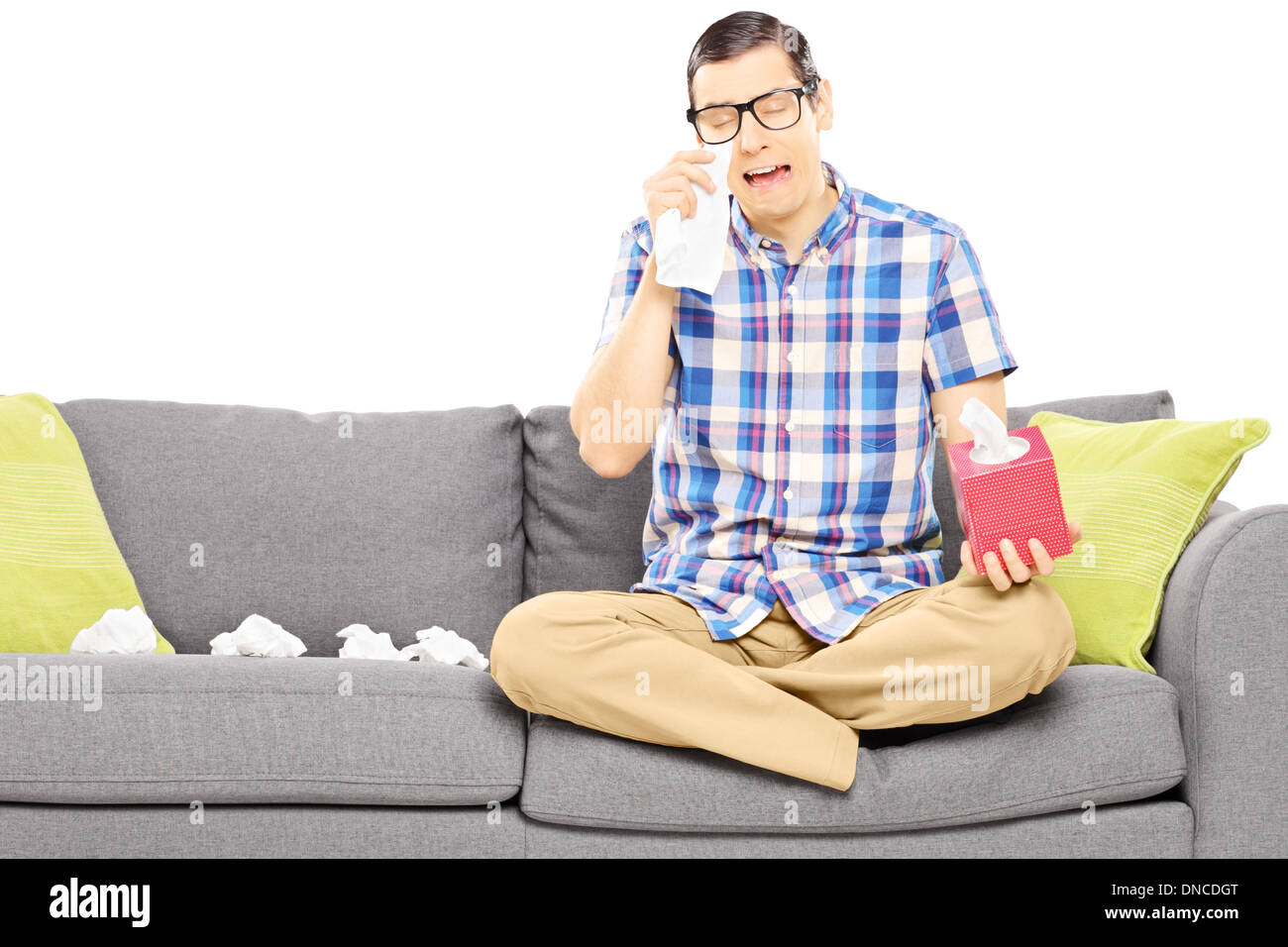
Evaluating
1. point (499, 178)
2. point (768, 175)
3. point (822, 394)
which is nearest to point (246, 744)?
point (822, 394)

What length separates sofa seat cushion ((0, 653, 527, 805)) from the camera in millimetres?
1470

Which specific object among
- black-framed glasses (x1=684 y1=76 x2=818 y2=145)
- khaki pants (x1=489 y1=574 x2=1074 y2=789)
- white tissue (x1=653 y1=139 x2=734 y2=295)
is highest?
black-framed glasses (x1=684 y1=76 x2=818 y2=145)

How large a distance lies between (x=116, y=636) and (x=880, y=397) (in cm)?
126

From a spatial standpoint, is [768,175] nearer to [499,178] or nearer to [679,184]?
[679,184]

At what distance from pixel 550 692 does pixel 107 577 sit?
37.3 inches

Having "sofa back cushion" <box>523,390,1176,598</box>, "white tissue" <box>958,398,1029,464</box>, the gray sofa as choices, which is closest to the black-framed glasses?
"white tissue" <box>958,398,1029,464</box>

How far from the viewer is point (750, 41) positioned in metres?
1.71

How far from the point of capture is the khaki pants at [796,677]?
1.43m

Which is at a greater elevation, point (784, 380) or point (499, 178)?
point (499, 178)

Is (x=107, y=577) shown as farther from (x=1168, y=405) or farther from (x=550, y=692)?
(x=1168, y=405)

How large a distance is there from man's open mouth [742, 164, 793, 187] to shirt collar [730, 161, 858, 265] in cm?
7

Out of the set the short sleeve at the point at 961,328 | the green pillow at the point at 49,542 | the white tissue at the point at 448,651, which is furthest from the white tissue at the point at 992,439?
the green pillow at the point at 49,542

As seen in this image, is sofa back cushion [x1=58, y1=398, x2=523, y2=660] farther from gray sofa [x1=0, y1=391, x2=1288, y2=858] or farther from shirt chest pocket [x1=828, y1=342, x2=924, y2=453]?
shirt chest pocket [x1=828, y1=342, x2=924, y2=453]
